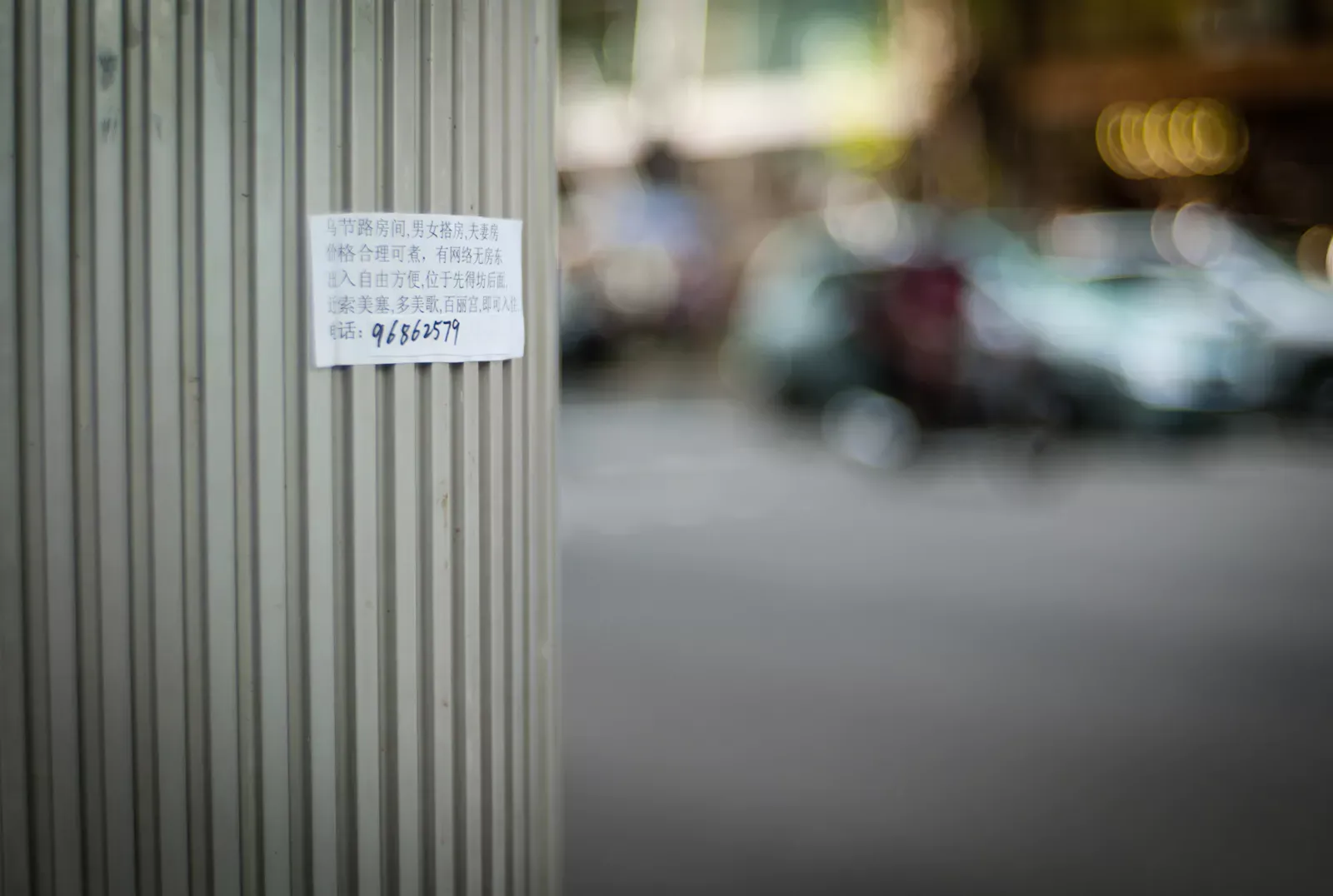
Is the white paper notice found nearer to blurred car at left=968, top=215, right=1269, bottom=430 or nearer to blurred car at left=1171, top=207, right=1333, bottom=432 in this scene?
blurred car at left=968, top=215, right=1269, bottom=430

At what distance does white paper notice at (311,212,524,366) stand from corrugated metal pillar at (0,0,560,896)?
1.0 inches

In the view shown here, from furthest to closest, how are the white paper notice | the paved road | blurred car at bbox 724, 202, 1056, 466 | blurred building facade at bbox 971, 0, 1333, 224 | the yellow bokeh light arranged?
the yellow bokeh light, blurred building facade at bbox 971, 0, 1333, 224, blurred car at bbox 724, 202, 1056, 466, the paved road, the white paper notice

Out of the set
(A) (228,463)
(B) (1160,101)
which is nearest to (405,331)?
(A) (228,463)

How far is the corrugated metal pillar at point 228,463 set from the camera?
82.9 inches

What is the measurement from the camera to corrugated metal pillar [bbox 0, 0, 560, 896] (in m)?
2.11

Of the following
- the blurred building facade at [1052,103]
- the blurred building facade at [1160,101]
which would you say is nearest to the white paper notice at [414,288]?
the blurred building facade at [1052,103]

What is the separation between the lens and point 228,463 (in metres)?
2.19

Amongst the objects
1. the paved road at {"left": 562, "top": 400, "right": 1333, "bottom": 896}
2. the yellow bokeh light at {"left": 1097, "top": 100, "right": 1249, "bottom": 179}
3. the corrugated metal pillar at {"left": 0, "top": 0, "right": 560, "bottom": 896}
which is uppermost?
the yellow bokeh light at {"left": 1097, "top": 100, "right": 1249, "bottom": 179}

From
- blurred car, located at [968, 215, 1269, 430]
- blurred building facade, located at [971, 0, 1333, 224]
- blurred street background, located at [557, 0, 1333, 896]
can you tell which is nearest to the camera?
blurred street background, located at [557, 0, 1333, 896]

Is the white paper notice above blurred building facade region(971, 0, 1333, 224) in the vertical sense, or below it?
below

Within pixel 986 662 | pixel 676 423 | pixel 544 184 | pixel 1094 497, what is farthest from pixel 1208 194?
pixel 544 184

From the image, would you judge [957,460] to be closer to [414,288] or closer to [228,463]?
[414,288]

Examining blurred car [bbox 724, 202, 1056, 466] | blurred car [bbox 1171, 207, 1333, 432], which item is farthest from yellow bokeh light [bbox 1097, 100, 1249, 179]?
blurred car [bbox 724, 202, 1056, 466]

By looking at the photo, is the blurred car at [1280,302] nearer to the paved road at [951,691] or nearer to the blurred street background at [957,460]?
the blurred street background at [957,460]
